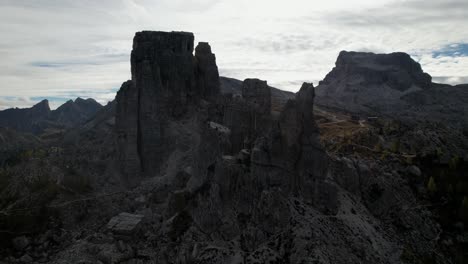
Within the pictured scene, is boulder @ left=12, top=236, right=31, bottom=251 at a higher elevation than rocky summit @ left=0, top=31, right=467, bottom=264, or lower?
lower

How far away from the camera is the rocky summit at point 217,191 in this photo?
32.2 meters

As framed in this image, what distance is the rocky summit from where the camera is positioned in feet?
106

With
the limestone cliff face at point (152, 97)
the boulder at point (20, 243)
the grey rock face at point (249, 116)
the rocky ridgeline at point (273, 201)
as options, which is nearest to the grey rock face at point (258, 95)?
the grey rock face at point (249, 116)

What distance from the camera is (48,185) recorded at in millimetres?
52312

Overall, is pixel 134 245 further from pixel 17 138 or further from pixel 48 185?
pixel 17 138

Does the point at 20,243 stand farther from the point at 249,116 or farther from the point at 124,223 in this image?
the point at 249,116

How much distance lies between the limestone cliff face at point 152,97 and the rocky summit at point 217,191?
160 millimetres

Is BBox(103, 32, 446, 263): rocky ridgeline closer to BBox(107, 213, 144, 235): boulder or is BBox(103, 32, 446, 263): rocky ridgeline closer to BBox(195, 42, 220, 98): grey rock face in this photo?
BBox(107, 213, 144, 235): boulder

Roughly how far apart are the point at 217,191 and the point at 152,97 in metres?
24.3

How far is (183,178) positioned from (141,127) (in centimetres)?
1264

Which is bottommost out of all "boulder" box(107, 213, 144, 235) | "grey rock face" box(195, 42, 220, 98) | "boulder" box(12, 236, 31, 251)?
"boulder" box(12, 236, 31, 251)

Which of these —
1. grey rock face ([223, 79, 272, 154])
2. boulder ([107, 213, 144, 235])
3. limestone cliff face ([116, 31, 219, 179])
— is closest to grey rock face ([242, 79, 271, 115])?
grey rock face ([223, 79, 272, 154])

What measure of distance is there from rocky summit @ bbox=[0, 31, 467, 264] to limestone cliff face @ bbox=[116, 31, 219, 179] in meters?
0.16

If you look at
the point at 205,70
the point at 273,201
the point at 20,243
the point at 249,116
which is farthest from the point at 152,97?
the point at 273,201
